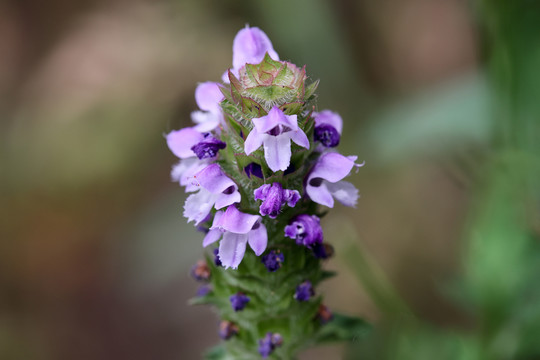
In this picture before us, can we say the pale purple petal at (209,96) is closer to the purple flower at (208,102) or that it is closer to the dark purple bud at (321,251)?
the purple flower at (208,102)

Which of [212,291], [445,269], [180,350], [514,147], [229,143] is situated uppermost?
[514,147]

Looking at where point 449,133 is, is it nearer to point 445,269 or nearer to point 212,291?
point 445,269

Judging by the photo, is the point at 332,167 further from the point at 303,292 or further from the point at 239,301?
the point at 239,301

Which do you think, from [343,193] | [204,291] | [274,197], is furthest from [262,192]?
[204,291]

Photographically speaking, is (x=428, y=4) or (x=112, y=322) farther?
(x=428, y=4)

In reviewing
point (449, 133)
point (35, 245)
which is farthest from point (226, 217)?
point (35, 245)

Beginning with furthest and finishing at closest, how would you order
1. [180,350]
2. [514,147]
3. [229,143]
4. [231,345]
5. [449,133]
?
[180,350] → [449,133] → [514,147] → [231,345] → [229,143]

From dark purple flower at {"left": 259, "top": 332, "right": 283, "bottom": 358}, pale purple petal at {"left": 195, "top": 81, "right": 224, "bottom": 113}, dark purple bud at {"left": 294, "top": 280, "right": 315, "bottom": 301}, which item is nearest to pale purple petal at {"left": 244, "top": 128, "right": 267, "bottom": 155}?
pale purple petal at {"left": 195, "top": 81, "right": 224, "bottom": 113}

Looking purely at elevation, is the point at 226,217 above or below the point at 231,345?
above
